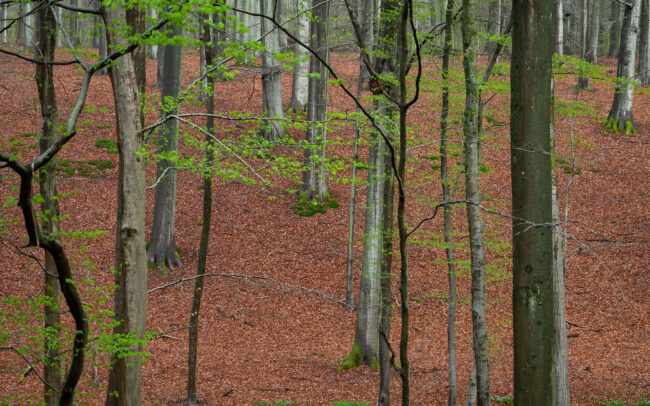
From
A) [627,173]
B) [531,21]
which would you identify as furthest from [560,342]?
[627,173]

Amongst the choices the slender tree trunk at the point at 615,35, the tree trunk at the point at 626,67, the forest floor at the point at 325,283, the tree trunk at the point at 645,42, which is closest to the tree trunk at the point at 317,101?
the forest floor at the point at 325,283

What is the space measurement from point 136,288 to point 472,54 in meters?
4.41

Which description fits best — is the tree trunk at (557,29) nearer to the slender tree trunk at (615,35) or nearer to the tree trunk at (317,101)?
the tree trunk at (317,101)

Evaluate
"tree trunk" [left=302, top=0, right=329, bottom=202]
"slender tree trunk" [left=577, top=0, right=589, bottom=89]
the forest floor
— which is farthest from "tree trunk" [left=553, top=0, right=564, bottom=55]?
"slender tree trunk" [left=577, top=0, right=589, bottom=89]

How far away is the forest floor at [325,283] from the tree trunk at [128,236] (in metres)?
2.20

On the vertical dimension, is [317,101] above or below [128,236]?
above

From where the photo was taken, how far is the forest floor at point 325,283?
9.28 meters

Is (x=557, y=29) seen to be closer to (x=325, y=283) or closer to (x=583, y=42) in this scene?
(x=325, y=283)

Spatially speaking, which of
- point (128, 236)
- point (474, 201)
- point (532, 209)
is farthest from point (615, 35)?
point (128, 236)

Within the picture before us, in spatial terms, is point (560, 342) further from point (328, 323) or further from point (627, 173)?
point (627, 173)

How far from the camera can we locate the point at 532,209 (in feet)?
13.1

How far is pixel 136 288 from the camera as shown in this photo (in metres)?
5.45

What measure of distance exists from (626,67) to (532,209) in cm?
1519

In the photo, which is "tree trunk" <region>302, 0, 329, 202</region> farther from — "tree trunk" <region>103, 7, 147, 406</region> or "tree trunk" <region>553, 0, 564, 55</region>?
"tree trunk" <region>103, 7, 147, 406</region>
